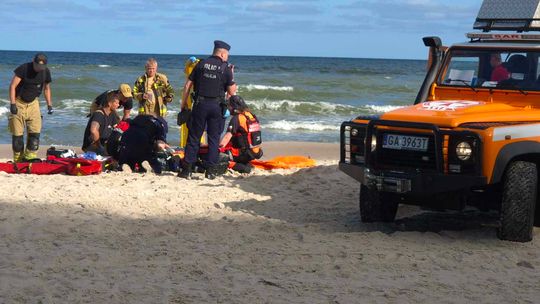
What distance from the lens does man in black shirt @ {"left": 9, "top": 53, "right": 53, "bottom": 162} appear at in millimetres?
10656

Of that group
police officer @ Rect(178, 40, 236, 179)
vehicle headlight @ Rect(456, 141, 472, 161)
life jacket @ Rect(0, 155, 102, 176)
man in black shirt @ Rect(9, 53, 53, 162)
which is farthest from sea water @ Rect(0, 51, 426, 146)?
vehicle headlight @ Rect(456, 141, 472, 161)

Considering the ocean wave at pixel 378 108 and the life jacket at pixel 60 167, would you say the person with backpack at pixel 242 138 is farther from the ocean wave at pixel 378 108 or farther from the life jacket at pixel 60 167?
the ocean wave at pixel 378 108

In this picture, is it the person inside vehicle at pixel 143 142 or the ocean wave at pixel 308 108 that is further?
the ocean wave at pixel 308 108

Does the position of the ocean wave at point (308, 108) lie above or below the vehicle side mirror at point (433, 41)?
below

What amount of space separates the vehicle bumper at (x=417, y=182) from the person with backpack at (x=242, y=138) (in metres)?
3.57

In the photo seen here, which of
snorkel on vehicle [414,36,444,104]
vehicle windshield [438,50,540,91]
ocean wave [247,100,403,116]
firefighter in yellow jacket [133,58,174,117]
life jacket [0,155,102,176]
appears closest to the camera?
vehicle windshield [438,50,540,91]

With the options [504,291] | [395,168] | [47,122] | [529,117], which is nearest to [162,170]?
[395,168]

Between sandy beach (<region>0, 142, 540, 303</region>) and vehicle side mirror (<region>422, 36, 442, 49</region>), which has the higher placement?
vehicle side mirror (<region>422, 36, 442, 49</region>)

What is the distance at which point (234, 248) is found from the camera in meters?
6.43

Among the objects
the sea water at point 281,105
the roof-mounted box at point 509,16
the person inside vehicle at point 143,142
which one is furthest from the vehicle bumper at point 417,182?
the sea water at point 281,105

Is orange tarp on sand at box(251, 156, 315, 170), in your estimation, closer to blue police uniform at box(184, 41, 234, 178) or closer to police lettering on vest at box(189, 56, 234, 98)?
blue police uniform at box(184, 41, 234, 178)

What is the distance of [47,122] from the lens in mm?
19688

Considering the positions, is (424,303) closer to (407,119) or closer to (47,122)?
(407,119)

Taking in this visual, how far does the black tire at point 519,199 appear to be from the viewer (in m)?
6.41
